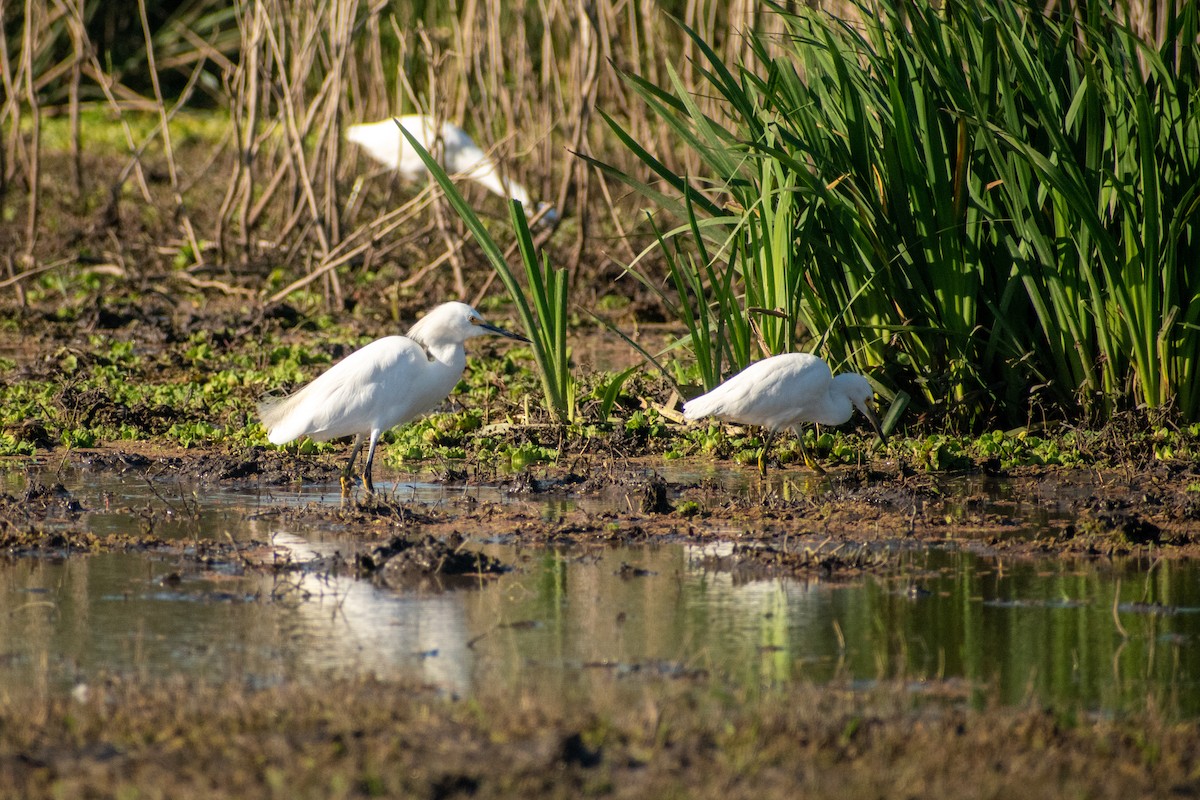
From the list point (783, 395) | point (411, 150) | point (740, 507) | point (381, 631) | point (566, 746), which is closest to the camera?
point (566, 746)

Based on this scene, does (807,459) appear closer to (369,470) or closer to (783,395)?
(783,395)

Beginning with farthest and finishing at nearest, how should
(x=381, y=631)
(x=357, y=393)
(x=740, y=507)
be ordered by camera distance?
1. (x=357, y=393)
2. (x=740, y=507)
3. (x=381, y=631)

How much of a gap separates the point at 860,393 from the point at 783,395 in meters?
0.55

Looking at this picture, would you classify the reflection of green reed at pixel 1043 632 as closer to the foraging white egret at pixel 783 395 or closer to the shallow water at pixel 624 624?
the shallow water at pixel 624 624

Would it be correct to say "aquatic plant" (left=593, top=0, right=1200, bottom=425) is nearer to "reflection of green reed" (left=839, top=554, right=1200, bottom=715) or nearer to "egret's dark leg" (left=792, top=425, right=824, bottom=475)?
"egret's dark leg" (left=792, top=425, right=824, bottom=475)

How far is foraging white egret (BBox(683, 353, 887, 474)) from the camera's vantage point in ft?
22.7

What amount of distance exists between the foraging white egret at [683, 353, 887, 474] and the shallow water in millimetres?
1441

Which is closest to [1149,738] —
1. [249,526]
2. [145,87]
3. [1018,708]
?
[1018,708]

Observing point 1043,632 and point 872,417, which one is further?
point 872,417

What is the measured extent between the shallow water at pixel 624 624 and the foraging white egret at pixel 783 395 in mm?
1441

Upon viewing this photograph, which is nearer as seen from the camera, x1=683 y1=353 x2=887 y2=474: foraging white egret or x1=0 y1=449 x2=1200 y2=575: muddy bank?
x1=0 y1=449 x2=1200 y2=575: muddy bank

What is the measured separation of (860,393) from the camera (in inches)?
287

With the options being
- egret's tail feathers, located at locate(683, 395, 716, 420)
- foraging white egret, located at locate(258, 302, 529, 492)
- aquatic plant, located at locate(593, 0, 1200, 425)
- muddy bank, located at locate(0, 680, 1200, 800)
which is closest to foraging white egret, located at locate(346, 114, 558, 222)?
aquatic plant, located at locate(593, 0, 1200, 425)

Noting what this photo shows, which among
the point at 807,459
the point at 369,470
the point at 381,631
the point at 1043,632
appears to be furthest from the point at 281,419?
the point at 1043,632
